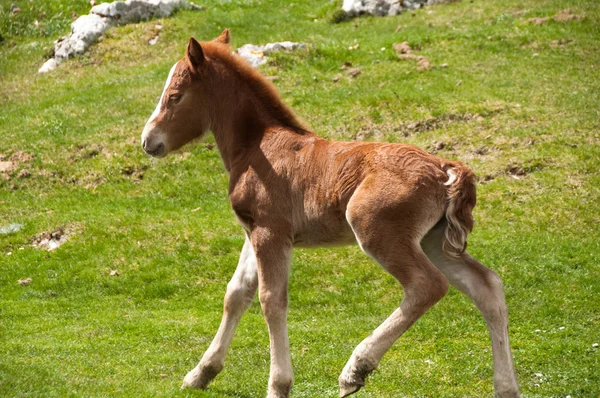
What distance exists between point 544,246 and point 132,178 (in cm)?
909

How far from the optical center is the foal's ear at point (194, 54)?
8633mm

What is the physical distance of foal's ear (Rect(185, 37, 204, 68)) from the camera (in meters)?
8.63

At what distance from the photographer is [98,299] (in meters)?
13.4

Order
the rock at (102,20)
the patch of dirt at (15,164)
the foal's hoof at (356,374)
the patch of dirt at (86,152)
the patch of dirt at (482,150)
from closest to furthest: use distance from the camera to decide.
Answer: the foal's hoof at (356,374) → the patch of dirt at (482,150) → the patch of dirt at (15,164) → the patch of dirt at (86,152) → the rock at (102,20)

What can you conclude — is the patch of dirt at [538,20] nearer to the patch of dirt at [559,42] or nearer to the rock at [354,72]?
the patch of dirt at [559,42]

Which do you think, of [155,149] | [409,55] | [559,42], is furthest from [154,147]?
[559,42]

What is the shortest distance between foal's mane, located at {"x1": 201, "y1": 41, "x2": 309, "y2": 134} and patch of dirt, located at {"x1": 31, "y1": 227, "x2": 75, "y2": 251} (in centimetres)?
775

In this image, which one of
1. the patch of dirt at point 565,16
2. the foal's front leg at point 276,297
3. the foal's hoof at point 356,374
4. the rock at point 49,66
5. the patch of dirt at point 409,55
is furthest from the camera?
the rock at point 49,66

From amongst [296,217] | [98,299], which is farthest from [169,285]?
[296,217]

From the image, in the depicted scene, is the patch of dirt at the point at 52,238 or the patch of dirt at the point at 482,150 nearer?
the patch of dirt at the point at 52,238

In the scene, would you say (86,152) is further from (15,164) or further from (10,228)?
(10,228)

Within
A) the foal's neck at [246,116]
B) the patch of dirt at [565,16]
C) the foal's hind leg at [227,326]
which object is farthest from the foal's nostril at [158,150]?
the patch of dirt at [565,16]

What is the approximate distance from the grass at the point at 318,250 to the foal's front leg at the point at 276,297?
98 centimetres

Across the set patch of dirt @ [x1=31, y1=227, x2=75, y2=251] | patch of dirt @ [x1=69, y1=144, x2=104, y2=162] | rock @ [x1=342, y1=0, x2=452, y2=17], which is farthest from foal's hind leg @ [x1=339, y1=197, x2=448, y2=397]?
rock @ [x1=342, y1=0, x2=452, y2=17]
